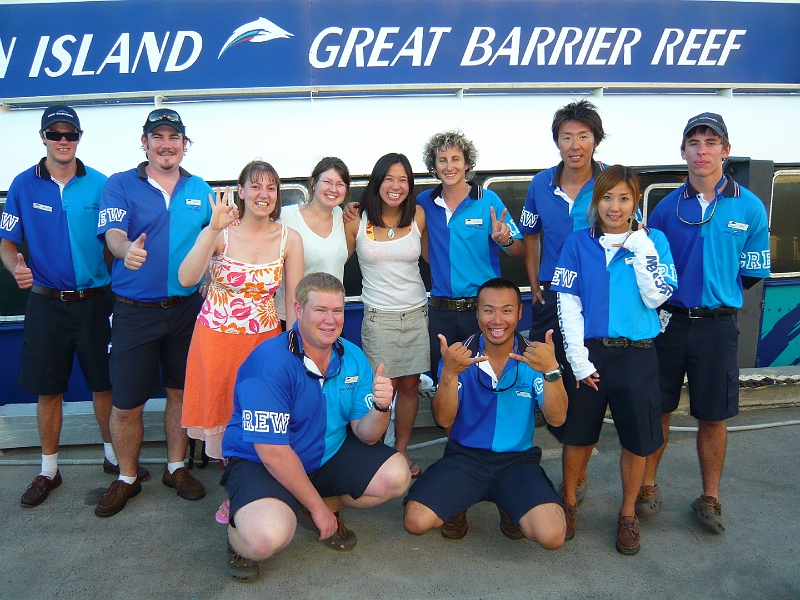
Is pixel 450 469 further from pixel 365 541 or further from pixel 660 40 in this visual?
pixel 660 40

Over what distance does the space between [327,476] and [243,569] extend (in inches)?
22.2

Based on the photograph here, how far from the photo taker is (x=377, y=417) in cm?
315

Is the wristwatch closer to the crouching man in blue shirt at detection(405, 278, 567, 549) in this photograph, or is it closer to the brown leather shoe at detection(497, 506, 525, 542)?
the crouching man in blue shirt at detection(405, 278, 567, 549)

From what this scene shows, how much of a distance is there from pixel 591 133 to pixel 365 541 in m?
2.47

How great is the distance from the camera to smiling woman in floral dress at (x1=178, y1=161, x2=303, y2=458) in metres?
3.42

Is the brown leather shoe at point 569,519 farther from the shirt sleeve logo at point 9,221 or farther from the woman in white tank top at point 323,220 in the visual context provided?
the shirt sleeve logo at point 9,221

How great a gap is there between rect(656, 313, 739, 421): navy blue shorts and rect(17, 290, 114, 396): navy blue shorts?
3.25 meters

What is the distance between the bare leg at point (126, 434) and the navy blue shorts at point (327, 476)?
89cm

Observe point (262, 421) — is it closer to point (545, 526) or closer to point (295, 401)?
point (295, 401)

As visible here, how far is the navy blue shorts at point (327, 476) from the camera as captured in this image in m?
3.02

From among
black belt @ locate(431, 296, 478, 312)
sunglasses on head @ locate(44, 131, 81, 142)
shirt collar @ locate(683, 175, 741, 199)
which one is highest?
sunglasses on head @ locate(44, 131, 81, 142)

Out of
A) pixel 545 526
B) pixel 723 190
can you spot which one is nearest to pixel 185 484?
pixel 545 526

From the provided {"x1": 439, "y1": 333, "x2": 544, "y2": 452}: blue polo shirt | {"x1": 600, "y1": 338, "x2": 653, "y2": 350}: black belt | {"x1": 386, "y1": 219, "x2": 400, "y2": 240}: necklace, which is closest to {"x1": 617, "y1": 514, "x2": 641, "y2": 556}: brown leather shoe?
{"x1": 439, "y1": 333, "x2": 544, "y2": 452}: blue polo shirt

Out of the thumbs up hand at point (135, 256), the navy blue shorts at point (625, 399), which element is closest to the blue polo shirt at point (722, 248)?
the navy blue shorts at point (625, 399)
